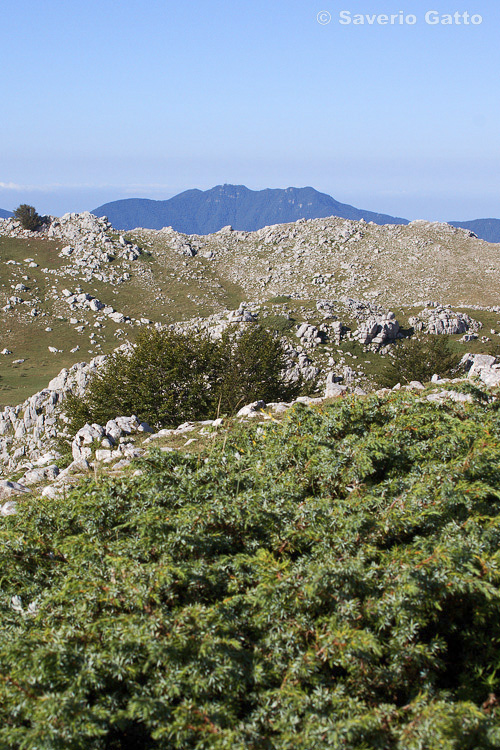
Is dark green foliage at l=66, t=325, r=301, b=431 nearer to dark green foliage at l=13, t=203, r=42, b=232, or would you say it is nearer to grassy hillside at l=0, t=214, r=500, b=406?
grassy hillside at l=0, t=214, r=500, b=406

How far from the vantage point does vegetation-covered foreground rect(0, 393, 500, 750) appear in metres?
3.44

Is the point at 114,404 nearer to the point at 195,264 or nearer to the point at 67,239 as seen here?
the point at 195,264

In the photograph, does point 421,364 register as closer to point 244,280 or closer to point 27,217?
point 244,280

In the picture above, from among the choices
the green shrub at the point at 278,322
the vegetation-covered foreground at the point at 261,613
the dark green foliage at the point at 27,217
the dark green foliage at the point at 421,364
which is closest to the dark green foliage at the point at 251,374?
the dark green foliage at the point at 421,364

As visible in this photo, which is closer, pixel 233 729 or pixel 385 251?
pixel 233 729

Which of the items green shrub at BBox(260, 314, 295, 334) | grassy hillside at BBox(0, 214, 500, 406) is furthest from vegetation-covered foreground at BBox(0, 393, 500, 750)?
grassy hillside at BBox(0, 214, 500, 406)

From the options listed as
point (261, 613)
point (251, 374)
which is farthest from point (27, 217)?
point (261, 613)

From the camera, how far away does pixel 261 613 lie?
4.10 metres

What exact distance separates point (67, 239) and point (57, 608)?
3413 inches

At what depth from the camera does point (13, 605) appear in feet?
16.3

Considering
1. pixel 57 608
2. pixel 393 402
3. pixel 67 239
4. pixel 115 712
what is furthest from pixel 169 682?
pixel 67 239

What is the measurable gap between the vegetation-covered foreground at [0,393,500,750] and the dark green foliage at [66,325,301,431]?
11.6 m

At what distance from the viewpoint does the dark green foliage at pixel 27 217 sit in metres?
84.8

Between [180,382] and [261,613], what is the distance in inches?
624
